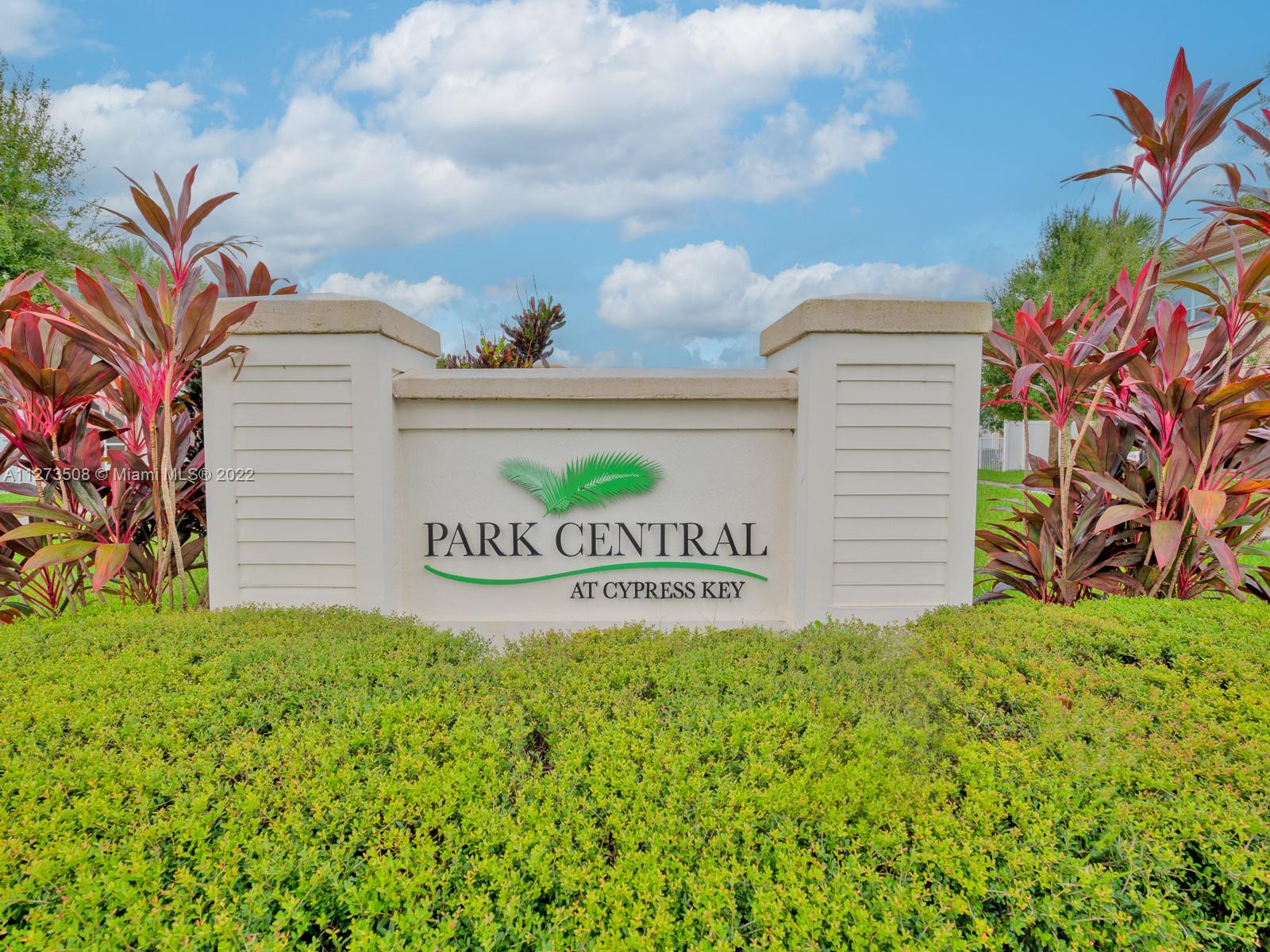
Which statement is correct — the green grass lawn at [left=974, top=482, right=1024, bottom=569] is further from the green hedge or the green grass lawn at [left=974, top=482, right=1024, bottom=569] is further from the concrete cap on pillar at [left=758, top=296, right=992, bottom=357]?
the green hedge

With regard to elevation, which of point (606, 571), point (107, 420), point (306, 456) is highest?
point (107, 420)

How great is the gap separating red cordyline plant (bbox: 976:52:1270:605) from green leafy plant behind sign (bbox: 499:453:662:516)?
2125 mm

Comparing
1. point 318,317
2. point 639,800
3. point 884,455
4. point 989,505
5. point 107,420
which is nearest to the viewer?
point 639,800

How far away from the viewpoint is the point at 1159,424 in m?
4.14

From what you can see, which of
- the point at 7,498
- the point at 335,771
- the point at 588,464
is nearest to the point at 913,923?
the point at 335,771

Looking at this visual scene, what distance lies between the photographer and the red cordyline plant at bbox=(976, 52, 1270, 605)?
388 cm

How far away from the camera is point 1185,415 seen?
3.98 meters

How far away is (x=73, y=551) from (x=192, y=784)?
2.45 metres

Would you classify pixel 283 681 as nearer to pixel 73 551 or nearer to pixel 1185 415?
pixel 73 551

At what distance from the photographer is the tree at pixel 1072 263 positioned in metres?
17.1

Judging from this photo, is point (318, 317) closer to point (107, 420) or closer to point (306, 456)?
point (306, 456)

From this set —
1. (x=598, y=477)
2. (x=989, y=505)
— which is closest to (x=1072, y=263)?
(x=989, y=505)

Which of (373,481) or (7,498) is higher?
(373,481)

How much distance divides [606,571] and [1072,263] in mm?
19020
